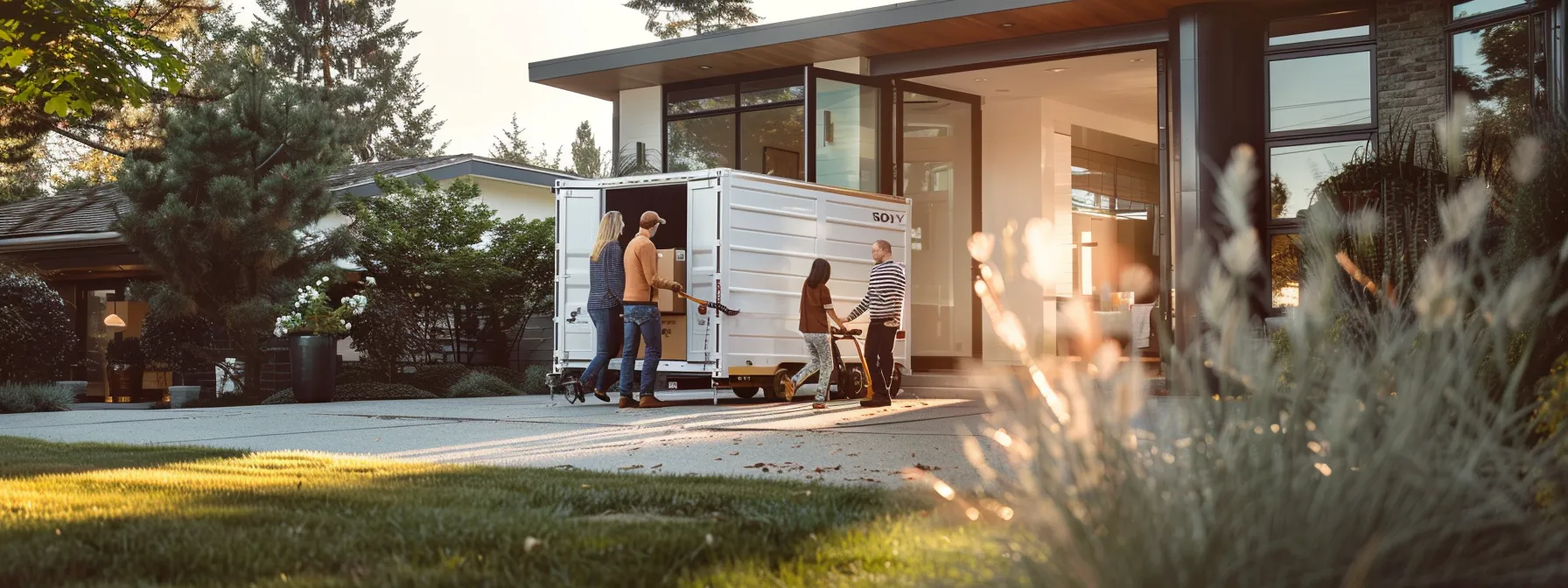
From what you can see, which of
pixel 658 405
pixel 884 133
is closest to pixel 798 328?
pixel 658 405

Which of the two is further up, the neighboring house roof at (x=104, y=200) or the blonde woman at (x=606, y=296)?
the neighboring house roof at (x=104, y=200)

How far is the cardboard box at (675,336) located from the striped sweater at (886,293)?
6.88 feet

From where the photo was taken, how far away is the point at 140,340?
1798 cm

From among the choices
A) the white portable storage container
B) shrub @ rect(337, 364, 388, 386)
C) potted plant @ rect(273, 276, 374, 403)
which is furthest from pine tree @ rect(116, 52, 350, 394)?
the white portable storage container

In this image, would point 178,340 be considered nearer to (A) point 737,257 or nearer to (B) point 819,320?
(A) point 737,257

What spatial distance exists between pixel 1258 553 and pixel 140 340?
18462 mm

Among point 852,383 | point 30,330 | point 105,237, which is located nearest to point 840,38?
point 852,383

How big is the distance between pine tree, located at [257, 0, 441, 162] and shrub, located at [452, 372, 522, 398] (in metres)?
19.7

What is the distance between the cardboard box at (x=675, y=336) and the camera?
1309 centimetres

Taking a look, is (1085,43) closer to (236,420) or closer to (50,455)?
(236,420)

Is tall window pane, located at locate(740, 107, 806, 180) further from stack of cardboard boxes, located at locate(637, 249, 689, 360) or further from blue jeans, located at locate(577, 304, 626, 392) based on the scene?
blue jeans, located at locate(577, 304, 626, 392)

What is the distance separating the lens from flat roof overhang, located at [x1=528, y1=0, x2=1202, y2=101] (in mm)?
12930

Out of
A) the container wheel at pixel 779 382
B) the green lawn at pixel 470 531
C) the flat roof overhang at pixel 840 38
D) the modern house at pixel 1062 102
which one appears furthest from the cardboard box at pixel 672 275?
the green lawn at pixel 470 531

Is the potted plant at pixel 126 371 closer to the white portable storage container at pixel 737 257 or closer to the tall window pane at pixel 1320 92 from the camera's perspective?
the white portable storage container at pixel 737 257
